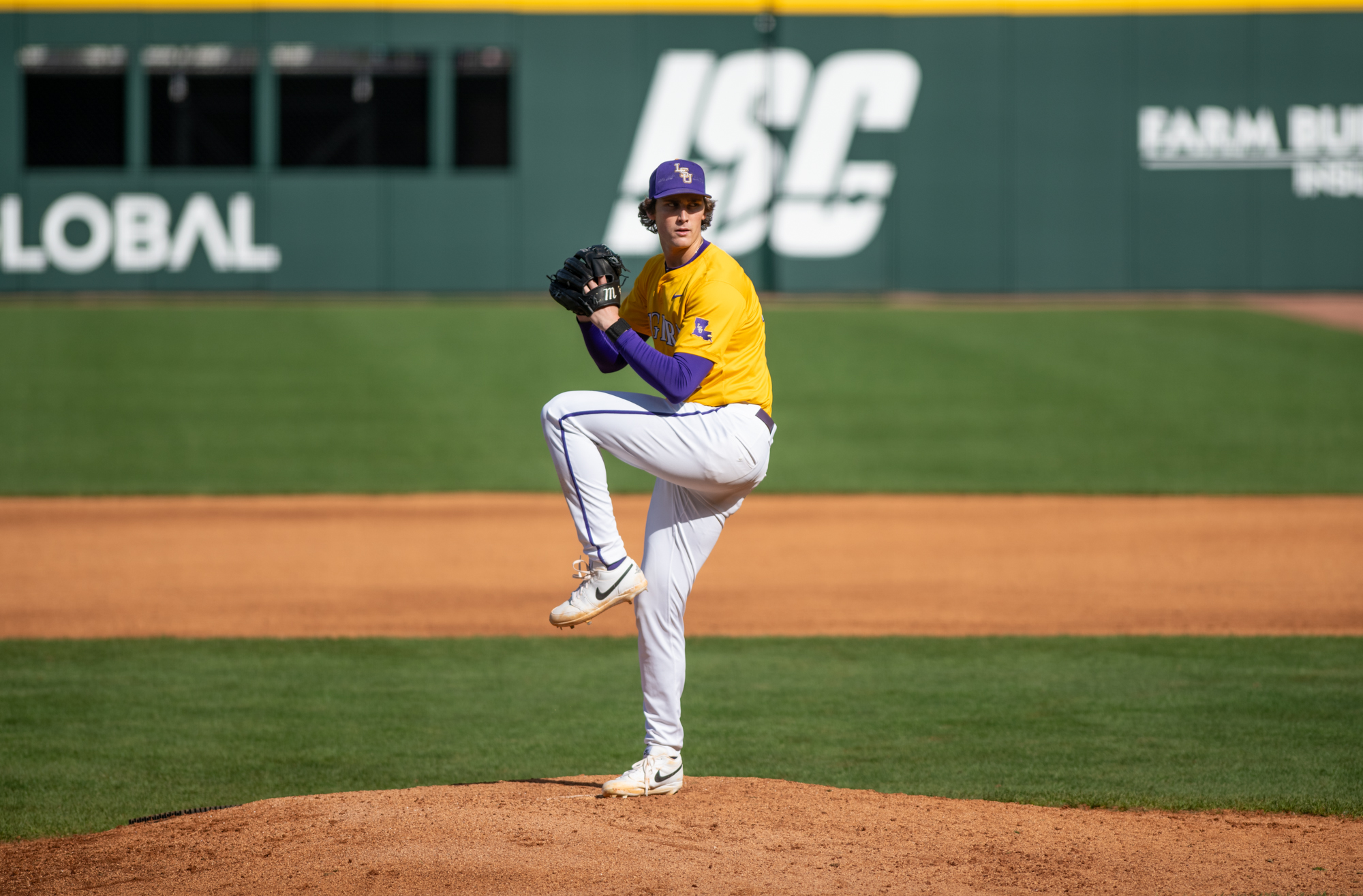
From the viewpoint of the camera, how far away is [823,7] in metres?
24.5

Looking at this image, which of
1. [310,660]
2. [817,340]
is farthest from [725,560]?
[817,340]

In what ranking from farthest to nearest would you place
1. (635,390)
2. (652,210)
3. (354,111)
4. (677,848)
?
(354,111)
(635,390)
(652,210)
(677,848)

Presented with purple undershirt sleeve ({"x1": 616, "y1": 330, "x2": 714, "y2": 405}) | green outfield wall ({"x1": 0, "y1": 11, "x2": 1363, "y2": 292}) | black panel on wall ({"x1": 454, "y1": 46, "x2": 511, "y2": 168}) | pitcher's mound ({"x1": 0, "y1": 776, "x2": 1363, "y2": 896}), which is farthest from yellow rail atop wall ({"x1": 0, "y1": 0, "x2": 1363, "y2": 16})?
pitcher's mound ({"x1": 0, "y1": 776, "x2": 1363, "y2": 896})

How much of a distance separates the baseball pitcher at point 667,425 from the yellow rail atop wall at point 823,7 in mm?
20309

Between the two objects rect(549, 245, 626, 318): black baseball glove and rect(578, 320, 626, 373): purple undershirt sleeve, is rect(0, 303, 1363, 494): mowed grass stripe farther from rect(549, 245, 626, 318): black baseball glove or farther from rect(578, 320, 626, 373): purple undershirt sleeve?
rect(549, 245, 626, 318): black baseball glove

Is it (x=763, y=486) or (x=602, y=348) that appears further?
(x=763, y=486)

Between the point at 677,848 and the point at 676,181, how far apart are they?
2.19 metres

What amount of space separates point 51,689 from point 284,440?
28.3 ft

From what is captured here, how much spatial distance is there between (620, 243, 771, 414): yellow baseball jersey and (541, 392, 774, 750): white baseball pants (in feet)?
0.32

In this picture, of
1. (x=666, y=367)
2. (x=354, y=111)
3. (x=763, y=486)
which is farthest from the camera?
(x=354, y=111)

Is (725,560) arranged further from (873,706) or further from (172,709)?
(172,709)

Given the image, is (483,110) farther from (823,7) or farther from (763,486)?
(763,486)

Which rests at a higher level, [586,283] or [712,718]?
[586,283]

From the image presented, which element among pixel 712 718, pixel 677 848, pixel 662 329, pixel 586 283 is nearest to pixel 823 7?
pixel 712 718
